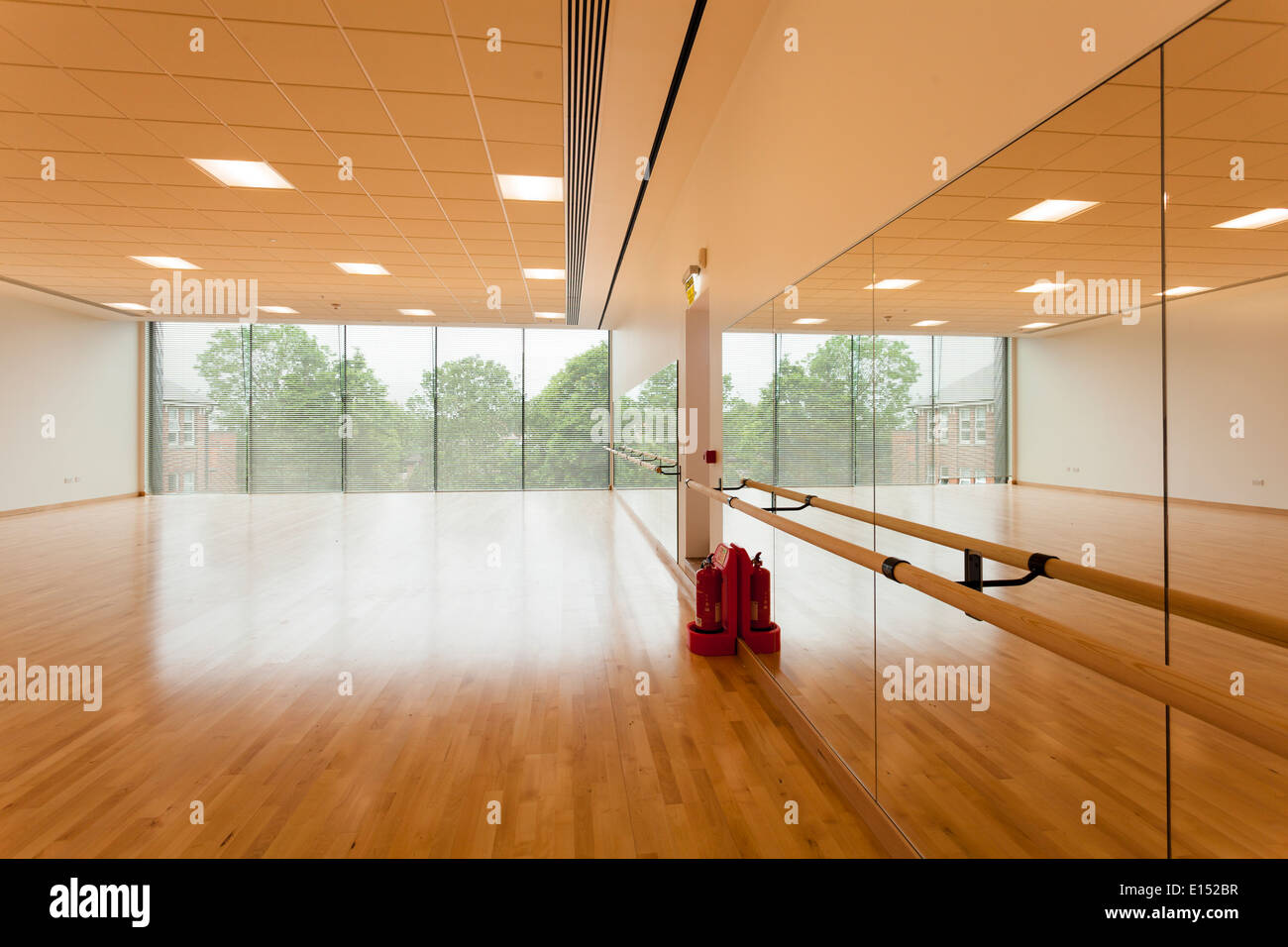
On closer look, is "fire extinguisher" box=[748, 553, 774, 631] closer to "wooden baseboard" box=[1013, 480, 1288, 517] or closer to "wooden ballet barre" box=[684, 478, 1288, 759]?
"wooden ballet barre" box=[684, 478, 1288, 759]

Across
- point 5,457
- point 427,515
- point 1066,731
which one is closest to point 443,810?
point 1066,731

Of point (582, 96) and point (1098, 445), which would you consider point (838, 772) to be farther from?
point (582, 96)

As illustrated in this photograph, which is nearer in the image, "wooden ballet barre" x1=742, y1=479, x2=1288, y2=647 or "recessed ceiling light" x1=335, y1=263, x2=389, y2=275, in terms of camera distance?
"wooden ballet barre" x1=742, y1=479, x2=1288, y2=647

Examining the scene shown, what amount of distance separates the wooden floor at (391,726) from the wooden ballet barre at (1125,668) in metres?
1.00

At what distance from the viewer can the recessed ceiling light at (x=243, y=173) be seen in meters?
5.57

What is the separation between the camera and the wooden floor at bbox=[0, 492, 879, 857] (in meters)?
2.12

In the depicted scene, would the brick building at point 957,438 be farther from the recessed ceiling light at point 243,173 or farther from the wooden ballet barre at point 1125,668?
the recessed ceiling light at point 243,173

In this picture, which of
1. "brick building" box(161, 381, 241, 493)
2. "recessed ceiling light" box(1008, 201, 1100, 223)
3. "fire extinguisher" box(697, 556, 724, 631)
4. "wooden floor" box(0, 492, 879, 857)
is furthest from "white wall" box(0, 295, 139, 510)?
"recessed ceiling light" box(1008, 201, 1100, 223)

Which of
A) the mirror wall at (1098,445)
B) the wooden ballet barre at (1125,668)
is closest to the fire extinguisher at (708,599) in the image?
the mirror wall at (1098,445)

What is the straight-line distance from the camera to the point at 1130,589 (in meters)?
1.11

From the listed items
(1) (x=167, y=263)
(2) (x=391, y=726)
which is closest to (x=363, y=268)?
(1) (x=167, y=263)
